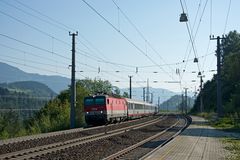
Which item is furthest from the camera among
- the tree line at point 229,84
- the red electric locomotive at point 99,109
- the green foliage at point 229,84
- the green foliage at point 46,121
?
the green foliage at point 229,84

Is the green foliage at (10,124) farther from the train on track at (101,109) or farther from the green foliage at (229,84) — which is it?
the green foliage at (229,84)

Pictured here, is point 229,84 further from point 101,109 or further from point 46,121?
point 46,121

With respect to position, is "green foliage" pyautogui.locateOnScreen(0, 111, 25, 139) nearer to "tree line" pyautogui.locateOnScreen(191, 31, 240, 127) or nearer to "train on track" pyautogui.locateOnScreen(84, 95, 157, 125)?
"train on track" pyautogui.locateOnScreen(84, 95, 157, 125)

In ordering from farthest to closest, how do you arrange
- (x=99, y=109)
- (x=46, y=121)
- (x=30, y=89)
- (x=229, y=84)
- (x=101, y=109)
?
(x=30, y=89) < (x=229, y=84) < (x=46, y=121) < (x=99, y=109) < (x=101, y=109)

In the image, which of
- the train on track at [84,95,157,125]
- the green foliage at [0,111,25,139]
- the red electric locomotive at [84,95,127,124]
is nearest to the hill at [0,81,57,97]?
the train on track at [84,95,157,125]

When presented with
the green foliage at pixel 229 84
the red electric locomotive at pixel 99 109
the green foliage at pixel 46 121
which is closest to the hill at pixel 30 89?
the green foliage at pixel 46 121

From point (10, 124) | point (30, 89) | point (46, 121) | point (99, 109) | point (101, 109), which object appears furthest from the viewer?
point (30, 89)

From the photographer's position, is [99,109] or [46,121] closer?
[99,109]

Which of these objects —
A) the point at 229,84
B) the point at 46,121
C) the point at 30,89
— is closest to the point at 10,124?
the point at 46,121

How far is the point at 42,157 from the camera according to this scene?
17.8m

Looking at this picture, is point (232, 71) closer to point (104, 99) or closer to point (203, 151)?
point (104, 99)

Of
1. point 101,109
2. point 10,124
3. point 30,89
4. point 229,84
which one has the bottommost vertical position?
point 10,124

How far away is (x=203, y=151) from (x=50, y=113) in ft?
116

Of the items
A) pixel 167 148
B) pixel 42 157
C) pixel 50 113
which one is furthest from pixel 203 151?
pixel 50 113
